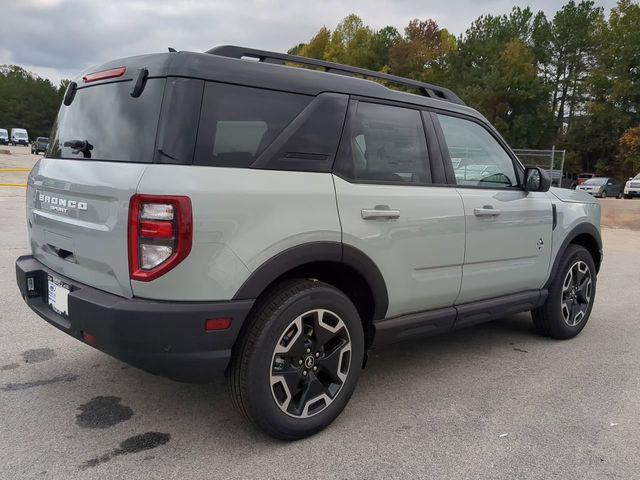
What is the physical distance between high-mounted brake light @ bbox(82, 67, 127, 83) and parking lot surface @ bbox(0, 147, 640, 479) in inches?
72.7

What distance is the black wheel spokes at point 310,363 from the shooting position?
273 centimetres

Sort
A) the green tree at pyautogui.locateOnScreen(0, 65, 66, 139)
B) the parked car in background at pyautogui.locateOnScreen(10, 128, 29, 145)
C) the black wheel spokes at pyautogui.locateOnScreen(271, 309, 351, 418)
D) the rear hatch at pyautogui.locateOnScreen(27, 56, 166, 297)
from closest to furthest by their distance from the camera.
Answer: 1. the rear hatch at pyautogui.locateOnScreen(27, 56, 166, 297)
2. the black wheel spokes at pyautogui.locateOnScreen(271, 309, 351, 418)
3. the parked car in background at pyautogui.locateOnScreen(10, 128, 29, 145)
4. the green tree at pyautogui.locateOnScreen(0, 65, 66, 139)

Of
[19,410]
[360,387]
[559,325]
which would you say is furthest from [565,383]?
[19,410]

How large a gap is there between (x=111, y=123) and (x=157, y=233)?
78cm

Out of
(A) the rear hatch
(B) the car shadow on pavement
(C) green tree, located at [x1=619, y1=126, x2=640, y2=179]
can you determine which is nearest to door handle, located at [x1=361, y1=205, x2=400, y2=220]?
(B) the car shadow on pavement

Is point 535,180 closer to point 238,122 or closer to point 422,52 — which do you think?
point 238,122

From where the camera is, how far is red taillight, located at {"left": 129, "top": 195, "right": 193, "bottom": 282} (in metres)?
2.34

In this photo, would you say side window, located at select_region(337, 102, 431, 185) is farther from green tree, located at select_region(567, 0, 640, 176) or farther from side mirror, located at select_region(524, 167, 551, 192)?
green tree, located at select_region(567, 0, 640, 176)

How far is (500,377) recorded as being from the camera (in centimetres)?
382

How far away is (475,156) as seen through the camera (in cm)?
389

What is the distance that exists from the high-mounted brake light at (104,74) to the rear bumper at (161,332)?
3.69 feet

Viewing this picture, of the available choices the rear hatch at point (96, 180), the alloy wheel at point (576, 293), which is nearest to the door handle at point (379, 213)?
the rear hatch at point (96, 180)

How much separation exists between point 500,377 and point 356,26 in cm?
6602

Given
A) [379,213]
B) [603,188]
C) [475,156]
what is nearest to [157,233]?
[379,213]
